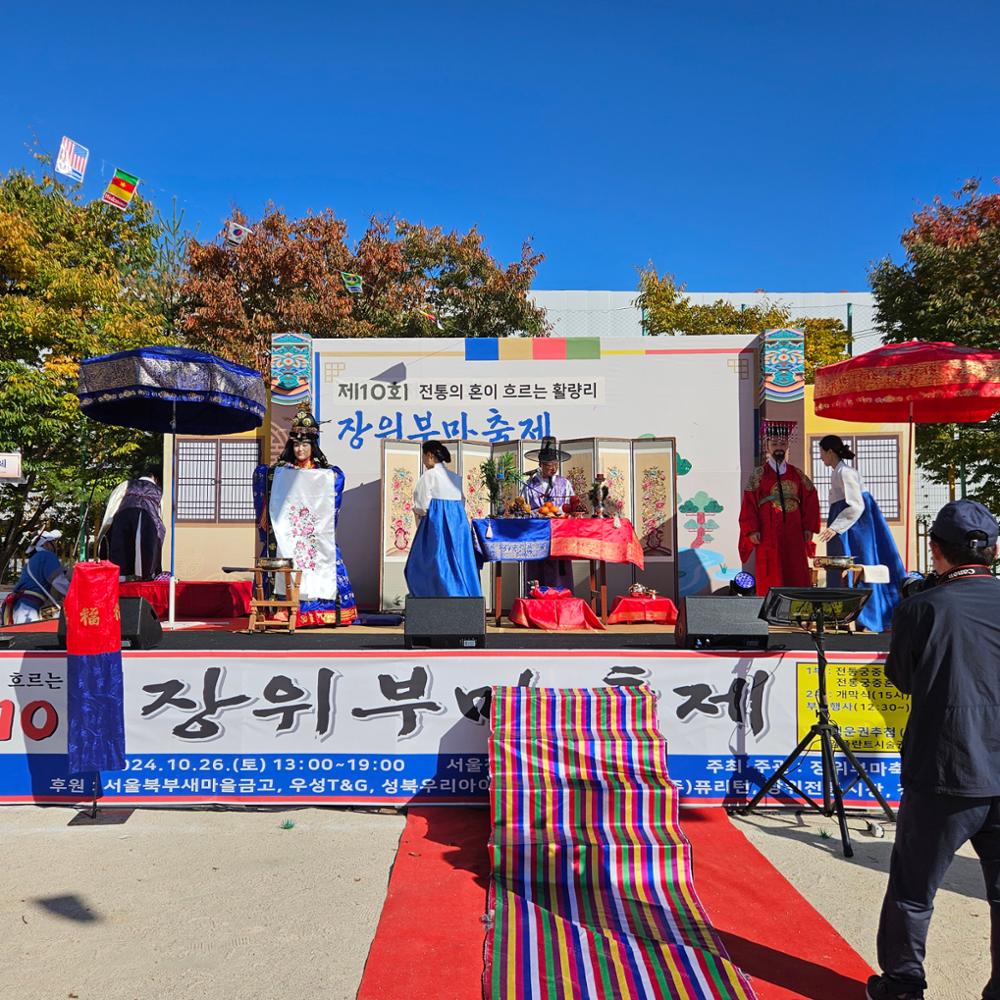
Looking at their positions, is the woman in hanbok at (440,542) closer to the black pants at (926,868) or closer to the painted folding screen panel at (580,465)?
the painted folding screen panel at (580,465)

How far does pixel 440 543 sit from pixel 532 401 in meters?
2.96

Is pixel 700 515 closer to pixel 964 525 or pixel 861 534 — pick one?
pixel 861 534

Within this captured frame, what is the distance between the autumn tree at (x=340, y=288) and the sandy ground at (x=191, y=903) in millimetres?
12356

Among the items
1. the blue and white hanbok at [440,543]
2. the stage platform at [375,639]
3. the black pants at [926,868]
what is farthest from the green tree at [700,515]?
the black pants at [926,868]

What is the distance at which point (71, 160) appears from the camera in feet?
33.7

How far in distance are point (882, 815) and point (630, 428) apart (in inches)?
218

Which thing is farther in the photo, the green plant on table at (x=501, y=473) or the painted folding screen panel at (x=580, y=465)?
the painted folding screen panel at (x=580, y=465)

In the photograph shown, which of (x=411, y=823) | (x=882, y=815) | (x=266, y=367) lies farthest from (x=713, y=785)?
(x=266, y=367)

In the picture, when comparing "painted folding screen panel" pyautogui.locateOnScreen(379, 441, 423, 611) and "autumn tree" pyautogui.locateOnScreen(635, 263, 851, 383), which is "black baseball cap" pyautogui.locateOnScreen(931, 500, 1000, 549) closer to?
"painted folding screen panel" pyautogui.locateOnScreen(379, 441, 423, 611)

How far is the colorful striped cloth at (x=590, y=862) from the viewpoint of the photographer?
93.5 inches

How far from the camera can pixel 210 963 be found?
2.50 metres

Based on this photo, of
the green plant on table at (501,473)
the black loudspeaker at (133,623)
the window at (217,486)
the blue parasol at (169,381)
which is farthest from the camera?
the window at (217,486)

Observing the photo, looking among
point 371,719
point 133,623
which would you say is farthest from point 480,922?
point 133,623

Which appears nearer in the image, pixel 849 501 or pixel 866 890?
pixel 866 890
